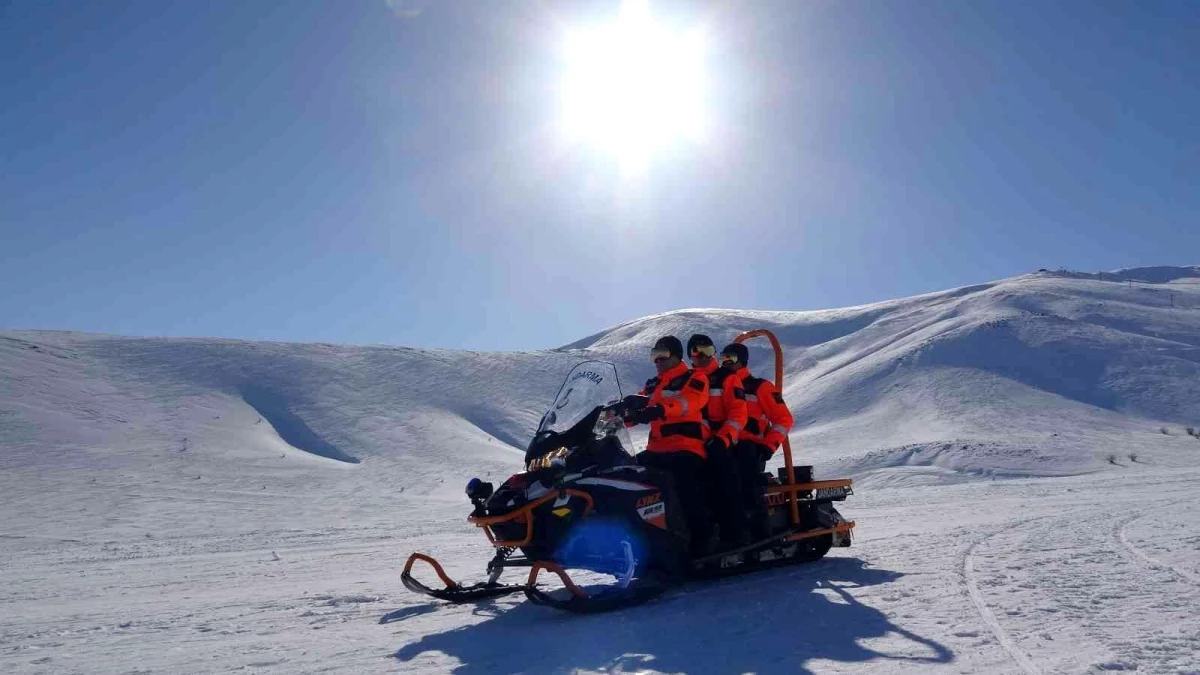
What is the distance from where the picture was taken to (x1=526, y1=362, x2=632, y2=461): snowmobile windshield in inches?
292

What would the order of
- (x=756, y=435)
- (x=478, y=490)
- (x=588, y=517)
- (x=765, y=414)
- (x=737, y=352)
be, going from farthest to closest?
(x=737, y=352) → (x=765, y=414) → (x=756, y=435) → (x=478, y=490) → (x=588, y=517)

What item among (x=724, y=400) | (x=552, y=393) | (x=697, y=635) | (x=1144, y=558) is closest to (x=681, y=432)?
(x=724, y=400)

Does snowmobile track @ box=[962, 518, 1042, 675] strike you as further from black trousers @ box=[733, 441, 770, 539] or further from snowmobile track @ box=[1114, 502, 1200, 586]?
black trousers @ box=[733, 441, 770, 539]

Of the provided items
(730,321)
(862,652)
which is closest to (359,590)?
(862,652)

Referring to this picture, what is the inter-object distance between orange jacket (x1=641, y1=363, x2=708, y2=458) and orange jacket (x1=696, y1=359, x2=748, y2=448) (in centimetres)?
29

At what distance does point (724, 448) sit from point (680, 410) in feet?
2.01

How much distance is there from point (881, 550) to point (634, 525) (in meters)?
3.74

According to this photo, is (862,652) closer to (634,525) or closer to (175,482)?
(634,525)

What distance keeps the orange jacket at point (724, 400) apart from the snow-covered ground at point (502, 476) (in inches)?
57.0

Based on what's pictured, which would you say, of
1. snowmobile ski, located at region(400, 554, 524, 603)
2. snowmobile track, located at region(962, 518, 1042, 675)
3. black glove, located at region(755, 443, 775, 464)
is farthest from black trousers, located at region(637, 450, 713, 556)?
snowmobile track, located at region(962, 518, 1042, 675)

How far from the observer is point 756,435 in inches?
329

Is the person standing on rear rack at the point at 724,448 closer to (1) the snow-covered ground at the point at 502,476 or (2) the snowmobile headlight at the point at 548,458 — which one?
(1) the snow-covered ground at the point at 502,476

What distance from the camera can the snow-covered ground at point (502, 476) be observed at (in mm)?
5520

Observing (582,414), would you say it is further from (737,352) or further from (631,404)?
(737,352)
